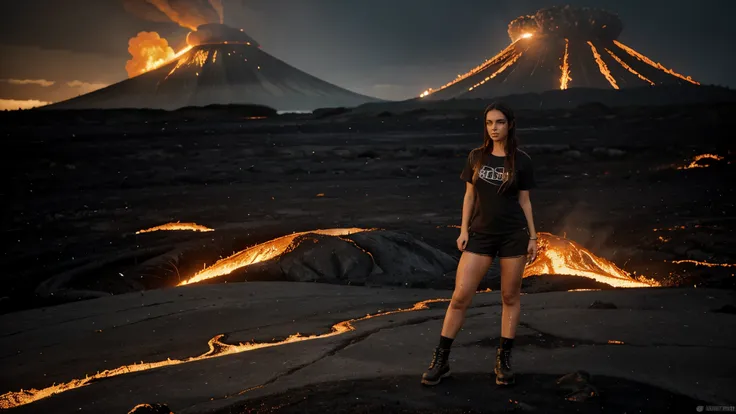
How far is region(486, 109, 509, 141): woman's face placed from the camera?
3.68 m

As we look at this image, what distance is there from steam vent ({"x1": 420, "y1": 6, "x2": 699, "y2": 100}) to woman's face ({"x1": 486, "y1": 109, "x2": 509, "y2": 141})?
120796mm

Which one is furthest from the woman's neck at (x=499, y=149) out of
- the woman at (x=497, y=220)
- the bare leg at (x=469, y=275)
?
the bare leg at (x=469, y=275)

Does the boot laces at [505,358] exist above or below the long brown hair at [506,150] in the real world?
below

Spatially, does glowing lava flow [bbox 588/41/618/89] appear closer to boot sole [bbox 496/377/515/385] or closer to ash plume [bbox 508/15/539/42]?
ash plume [bbox 508/15/539/42]

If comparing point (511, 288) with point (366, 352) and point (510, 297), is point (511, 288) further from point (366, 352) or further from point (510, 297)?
point (366, 352)

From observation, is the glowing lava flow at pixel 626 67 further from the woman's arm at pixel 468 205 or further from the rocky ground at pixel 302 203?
the woman's arm at pixel 468 205

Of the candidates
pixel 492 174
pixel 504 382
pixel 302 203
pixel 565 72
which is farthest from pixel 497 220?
pixel 565 72

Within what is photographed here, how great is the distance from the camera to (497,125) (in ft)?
12.1

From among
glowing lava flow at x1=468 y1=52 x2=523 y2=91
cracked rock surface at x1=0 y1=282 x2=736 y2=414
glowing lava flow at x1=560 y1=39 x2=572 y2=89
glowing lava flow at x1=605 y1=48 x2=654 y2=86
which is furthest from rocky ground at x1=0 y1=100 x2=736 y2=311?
glowing lava flow at x1=560 y1=39 x2=572 y2=89

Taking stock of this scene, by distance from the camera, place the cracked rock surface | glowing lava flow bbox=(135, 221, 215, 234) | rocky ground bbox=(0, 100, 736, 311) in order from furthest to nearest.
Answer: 1. glowing lava flow bbox=(135, 221, 215, 234)
2. rocky ground bbox=(0, 100, 736, 311)
3. the cracked rock surface

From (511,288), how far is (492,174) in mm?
645

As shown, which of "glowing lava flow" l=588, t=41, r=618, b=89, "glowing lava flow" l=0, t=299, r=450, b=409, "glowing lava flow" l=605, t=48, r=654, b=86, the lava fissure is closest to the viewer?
the lava fissure

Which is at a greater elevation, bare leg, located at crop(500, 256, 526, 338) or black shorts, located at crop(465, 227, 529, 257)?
black shorts, located at crop(465, 227, 529, 257)

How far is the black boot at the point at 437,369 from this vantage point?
372 cm
